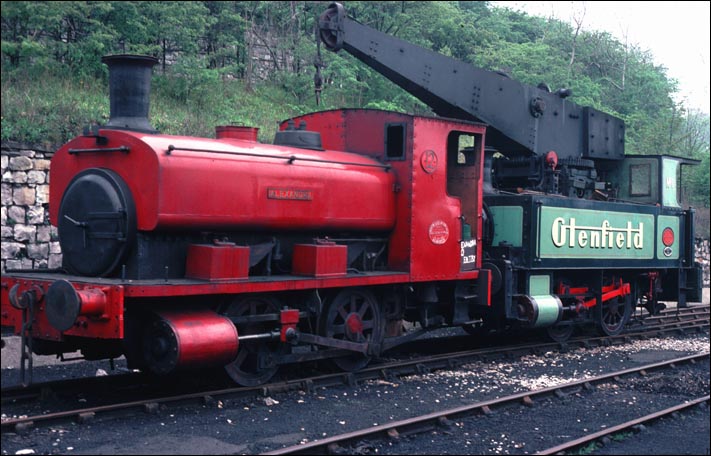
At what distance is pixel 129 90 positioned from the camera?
7.56 metres

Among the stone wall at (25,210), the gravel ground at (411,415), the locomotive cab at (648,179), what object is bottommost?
the gravel ground at (411,415)

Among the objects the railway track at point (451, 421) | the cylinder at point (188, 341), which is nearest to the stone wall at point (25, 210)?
the cylinder at point (188, 341)

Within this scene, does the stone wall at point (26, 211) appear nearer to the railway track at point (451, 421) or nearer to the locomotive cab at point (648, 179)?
the railway track at point (451, 421)

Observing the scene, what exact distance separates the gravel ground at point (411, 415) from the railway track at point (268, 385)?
107 millimetres

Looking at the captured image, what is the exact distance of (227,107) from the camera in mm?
16328

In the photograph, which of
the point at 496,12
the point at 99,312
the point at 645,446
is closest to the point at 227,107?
the point at 99,312

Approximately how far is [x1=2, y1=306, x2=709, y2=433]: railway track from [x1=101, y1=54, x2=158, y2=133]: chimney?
2555mm

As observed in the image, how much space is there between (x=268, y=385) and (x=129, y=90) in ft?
10.5

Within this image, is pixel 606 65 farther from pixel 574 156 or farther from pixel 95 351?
pixel 95 351

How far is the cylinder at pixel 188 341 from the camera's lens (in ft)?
21.9

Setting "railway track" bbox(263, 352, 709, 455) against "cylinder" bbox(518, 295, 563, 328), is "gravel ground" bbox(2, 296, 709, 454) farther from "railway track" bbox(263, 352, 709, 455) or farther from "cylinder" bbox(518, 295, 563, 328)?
"cylinder" bbox(518, 295, 563, 328)

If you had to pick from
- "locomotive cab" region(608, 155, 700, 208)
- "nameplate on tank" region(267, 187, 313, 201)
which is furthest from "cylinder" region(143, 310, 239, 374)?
"locomotive cab" region(608, 155, 700, 208)

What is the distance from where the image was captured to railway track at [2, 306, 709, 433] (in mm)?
6371

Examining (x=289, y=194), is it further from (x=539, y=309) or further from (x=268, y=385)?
(x=539, y=309)
